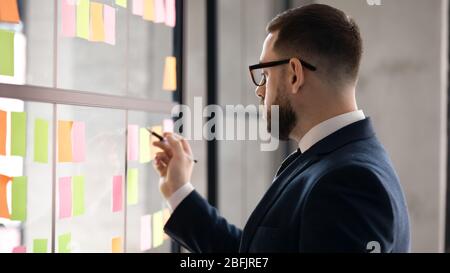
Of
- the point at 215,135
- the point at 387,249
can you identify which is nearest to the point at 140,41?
the point at 215,135

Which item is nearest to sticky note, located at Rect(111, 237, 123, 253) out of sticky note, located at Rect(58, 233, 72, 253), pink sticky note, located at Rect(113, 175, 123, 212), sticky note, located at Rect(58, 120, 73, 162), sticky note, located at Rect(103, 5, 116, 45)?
pink sticky note, located at Rect(113, 175, 123, 212)

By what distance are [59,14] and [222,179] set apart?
2.94 ft

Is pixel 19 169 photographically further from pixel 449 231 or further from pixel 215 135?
pixel 449 231

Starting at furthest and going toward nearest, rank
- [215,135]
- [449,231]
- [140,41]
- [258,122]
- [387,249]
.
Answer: [258,122] → [449,231] → [215,135] → [140,41] → [387,249]

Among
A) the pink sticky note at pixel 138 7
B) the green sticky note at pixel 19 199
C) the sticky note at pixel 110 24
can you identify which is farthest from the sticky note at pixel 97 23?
the green sticky note at pixel 19 199

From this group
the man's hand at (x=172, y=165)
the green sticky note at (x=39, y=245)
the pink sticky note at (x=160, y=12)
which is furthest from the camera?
the pink sticky note at (x=160, y=12)

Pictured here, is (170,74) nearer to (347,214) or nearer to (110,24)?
(110,24)

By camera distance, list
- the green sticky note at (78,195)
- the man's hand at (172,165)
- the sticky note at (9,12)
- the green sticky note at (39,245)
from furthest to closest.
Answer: the man's hand at (172,165) < the green sticky note at (78,195) < the green sticky note at (39,245) < the sticky note at (9,12)

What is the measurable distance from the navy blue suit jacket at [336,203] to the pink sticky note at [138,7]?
0.63 meters

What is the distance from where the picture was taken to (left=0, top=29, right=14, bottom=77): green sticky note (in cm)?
99

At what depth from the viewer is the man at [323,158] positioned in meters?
0.87

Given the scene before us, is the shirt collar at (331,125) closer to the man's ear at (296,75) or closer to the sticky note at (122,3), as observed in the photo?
the man's ear at (296,75)

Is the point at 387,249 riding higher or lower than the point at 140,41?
lower

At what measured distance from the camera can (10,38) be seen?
1003 millimetres
